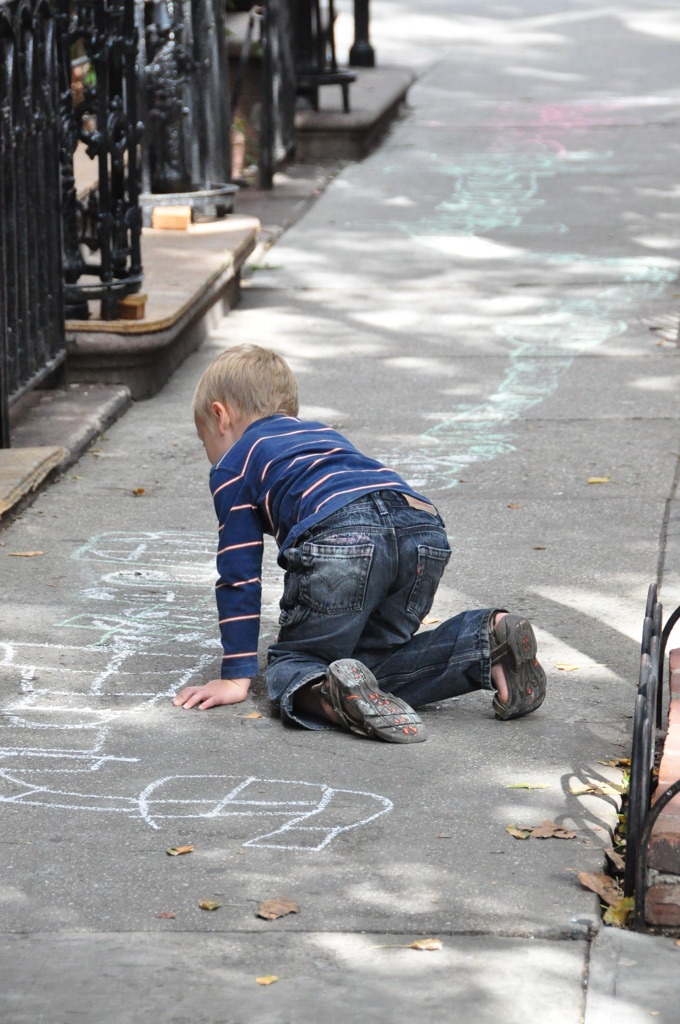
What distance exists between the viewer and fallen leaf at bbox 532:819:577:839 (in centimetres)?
318

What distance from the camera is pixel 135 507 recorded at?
5.59 metres

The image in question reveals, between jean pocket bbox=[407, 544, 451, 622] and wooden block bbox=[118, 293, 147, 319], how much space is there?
3.39 metres

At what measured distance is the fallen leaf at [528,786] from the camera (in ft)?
11.2

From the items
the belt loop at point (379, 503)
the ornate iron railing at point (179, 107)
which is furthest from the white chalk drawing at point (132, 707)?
the ornate iron railing at point (179, 107)

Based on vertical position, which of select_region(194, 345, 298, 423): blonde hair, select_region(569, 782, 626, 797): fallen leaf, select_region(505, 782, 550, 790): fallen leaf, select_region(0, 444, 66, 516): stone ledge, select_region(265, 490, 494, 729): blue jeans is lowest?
select_region(569, 782, 626, 797): fallen leaf

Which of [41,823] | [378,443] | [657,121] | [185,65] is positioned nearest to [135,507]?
[378,443]

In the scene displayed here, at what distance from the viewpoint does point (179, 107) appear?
914cm

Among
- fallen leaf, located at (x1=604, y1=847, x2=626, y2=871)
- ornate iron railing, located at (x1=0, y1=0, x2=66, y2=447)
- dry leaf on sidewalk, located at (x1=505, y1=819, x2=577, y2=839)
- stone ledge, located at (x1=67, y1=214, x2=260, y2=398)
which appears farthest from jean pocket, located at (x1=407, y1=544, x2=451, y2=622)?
stone ledge, located at (x1=67, y1=214, x2=260, y2=398)

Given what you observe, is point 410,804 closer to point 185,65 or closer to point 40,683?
point 40,683

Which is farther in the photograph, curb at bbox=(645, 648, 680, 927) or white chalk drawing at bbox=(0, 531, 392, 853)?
white chalk drawing at bbox=(0, 531, 392, 853)

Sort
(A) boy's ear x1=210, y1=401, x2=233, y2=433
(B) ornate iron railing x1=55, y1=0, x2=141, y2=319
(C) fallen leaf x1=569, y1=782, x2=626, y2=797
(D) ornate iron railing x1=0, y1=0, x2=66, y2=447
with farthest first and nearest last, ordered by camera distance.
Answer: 1. (B) ornate iron railing x1=55, y1=0, x2=141, y2=319
2. (D) ornate iron railing x1=0, y1=0, x2=66, y2=447
3. (A) boy's ear x1=210, y1=401, x2=233, y2=433
4. (C) fallen leaf x1=569, y1=782, x2=626, y2=797

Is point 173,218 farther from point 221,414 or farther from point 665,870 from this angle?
point 665,870

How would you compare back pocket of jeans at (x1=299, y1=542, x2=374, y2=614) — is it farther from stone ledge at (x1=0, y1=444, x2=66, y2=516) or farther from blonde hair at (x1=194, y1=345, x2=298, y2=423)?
stone ledge at (x1=0, y1=444, x2=66, y2=516)

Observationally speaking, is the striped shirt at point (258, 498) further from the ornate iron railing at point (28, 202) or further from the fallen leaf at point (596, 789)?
the ornate iron railing at point (28, 202)
